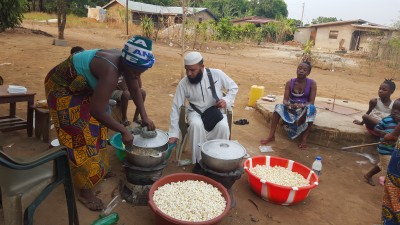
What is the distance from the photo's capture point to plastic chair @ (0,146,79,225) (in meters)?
1.63

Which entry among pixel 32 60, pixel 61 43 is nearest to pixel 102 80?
pixel 32 60

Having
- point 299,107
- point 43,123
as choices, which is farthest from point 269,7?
point 43,123

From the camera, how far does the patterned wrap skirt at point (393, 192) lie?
215 cm

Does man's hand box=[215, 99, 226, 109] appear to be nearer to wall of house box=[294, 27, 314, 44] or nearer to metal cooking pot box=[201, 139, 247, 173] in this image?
metal cooking pot box=[201, 139, 247, 173]

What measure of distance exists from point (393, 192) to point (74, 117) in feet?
8.31

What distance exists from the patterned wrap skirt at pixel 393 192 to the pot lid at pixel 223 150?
3.72 feet

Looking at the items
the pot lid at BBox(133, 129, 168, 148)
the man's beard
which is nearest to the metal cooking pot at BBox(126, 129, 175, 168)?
the pot lid at BBox(133, 129, 168, 148)

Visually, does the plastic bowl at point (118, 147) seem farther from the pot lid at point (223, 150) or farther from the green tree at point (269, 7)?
the green tree at point (269, 7)

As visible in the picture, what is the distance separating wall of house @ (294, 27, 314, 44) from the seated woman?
1083 inches

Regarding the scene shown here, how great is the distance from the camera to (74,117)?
2477 millimetres

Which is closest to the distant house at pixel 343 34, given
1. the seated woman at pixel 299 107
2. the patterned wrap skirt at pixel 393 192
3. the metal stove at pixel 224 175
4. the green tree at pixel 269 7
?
the green tree at pixel 269 7

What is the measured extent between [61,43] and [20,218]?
12043mm

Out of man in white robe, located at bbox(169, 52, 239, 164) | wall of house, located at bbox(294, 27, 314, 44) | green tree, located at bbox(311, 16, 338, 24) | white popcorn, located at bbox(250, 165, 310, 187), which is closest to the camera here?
white popcorn, located at bbox(250, 165, 310, 187)

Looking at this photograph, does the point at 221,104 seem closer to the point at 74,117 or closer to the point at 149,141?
the point at 149,141
